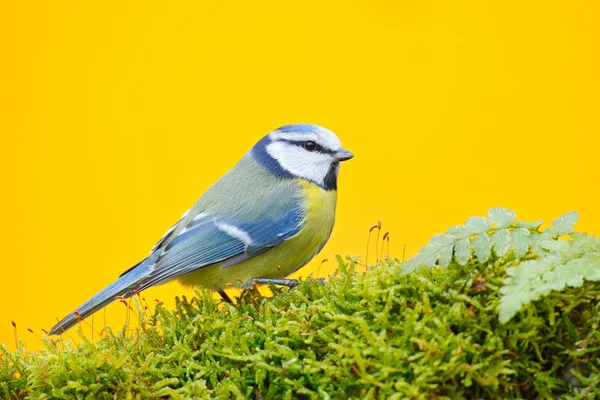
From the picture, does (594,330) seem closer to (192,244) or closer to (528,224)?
(528,224)

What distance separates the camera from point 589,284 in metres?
1.23

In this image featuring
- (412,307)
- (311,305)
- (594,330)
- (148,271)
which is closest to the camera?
(594,330)

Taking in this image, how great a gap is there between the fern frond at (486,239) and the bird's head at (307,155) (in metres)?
0.89

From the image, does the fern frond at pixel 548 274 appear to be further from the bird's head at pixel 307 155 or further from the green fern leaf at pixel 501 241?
the bird's head at pixel 307 155

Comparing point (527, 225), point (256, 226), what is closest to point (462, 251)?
point (527, 225)

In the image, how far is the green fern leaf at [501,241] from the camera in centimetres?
125

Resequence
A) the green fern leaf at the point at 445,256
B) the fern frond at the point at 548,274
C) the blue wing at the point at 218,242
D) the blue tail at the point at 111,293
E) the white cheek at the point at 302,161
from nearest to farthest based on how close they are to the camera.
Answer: the fern frond at the point at 548,274 → the green fern leaf at the point at 445,256 → the blue tail at the point at 111,293 → the blue wing at the point at 218,242 → the white cheek at the point at 302,161

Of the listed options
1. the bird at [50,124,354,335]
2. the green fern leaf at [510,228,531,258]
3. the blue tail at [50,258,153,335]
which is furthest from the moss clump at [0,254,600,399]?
the bird at [50,124,354,335]

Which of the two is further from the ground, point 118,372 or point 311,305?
point 311,305

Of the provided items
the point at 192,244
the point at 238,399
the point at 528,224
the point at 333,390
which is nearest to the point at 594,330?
the point at 528,224

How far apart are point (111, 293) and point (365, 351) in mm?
957

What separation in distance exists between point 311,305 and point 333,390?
246 millimetres

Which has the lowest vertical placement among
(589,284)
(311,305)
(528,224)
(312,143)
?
(311,305)

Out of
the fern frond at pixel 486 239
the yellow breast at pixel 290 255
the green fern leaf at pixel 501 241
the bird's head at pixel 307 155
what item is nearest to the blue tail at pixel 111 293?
the yellow breast at pixel 290 255
